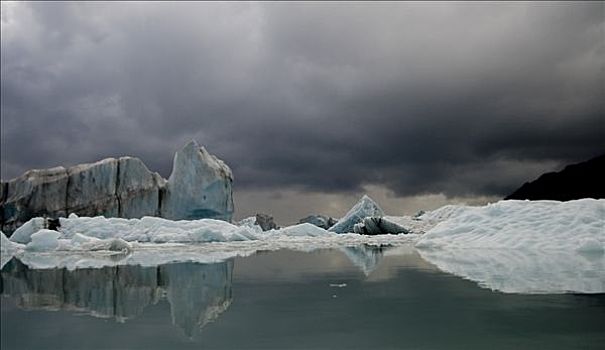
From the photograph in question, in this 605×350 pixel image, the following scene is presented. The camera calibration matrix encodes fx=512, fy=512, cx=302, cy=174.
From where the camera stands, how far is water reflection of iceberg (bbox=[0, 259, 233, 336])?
492 centimetres

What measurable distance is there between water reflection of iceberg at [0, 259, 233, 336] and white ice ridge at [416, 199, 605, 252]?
9.03 meters

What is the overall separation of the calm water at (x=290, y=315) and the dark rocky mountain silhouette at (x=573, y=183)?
6072cm

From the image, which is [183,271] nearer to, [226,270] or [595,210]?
[226,270]

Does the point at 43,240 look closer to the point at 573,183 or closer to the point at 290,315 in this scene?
the point at 290,315

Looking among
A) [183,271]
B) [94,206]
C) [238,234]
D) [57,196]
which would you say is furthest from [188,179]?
Result: [183,271]

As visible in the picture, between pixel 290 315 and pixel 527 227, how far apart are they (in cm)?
1238

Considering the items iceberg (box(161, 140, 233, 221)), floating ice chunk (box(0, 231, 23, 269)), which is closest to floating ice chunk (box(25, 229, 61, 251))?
floating ice chunk (box(0, 231, 23, 269))

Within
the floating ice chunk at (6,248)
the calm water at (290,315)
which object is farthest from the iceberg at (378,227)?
the calm water at (290,315)

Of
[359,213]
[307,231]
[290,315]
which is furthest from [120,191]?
Result: [290,315]

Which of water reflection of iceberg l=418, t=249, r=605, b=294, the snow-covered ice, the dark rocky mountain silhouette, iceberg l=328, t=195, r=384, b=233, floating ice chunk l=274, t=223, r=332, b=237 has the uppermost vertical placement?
the dark rocky mountain silhouette

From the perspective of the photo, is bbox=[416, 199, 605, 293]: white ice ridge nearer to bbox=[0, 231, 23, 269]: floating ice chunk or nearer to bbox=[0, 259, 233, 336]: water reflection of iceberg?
bbox=[0, 259, 233, 336]: water reflection of iceberg

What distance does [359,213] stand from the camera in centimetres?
3466

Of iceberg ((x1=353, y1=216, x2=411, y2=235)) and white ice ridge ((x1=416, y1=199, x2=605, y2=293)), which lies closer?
white ice ridge ((x1=416, y1=199, x2=605, y2=293))

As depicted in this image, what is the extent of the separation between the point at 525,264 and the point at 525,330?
232 inches
